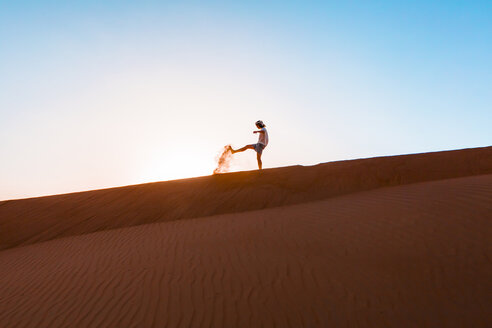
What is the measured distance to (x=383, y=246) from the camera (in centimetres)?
611

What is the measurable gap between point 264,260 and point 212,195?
6271 millimetres

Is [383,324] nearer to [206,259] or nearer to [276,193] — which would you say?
[206,259]

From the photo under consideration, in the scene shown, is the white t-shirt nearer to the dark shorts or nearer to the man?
the man

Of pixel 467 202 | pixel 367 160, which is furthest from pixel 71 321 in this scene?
pixel 367 160

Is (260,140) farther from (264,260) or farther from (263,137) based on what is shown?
(264,260)

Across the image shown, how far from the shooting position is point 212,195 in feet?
39.5

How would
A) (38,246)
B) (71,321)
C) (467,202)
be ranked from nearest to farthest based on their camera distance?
(71,321)
(467,202)
(38,246)

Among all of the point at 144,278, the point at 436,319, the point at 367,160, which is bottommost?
the point at 436,319

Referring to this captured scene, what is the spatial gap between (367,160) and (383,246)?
27.8 ft

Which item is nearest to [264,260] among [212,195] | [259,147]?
[212,195]

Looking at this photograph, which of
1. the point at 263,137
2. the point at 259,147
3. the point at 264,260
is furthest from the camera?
the point at 259,147

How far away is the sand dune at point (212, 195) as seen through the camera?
1088 cm

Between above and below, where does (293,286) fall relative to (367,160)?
below

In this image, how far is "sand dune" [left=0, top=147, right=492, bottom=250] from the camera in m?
10.9
